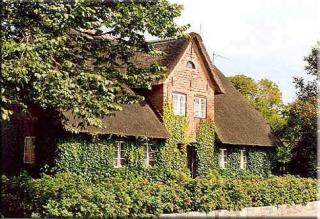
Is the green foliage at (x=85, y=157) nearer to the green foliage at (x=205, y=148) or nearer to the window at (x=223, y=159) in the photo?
the green foliage at (x=205, y=148)

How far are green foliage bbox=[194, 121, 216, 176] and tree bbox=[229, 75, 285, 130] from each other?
111 feet

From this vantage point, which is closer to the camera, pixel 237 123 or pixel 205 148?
pixel 205 148

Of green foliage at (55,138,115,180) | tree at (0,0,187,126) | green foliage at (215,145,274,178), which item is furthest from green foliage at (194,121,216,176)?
tree at (0,0,187,126)

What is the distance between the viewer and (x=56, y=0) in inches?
584

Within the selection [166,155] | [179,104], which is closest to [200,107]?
[179,104]

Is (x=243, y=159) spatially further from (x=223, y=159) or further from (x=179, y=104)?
(x=179, y=104)

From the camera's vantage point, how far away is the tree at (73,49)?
14406mm

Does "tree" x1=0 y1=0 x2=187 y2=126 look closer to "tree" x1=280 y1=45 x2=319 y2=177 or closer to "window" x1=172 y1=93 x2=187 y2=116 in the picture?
"window" x1=172 y1=93 x2=187 y2=116

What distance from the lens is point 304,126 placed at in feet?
118

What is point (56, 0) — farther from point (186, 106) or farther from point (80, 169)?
point (186, 106)

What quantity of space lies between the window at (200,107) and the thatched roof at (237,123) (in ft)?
4.50

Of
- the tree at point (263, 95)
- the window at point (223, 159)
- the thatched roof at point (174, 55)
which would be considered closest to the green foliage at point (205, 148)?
the window at point (223, 159)

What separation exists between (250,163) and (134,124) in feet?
35.8

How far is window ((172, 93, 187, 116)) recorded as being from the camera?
29906mm
